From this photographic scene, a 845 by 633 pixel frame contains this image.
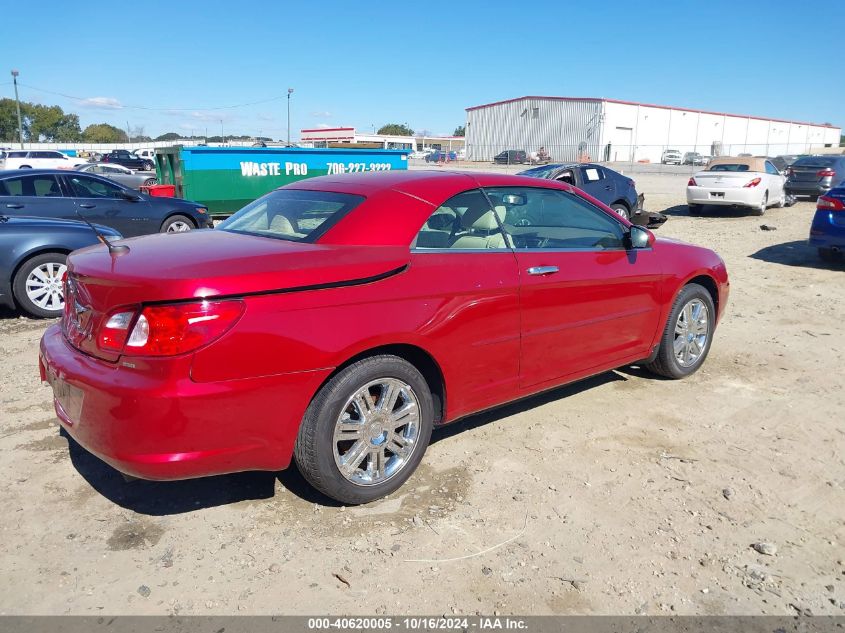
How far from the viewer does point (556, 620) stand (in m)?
2.55

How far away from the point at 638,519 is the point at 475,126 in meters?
73.6

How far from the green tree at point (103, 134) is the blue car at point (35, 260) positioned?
113555 millimetres

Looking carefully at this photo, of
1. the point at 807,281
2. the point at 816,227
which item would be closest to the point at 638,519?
the point at 807,281

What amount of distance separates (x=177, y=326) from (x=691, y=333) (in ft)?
12.8

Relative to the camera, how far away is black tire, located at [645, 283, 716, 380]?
4.88 metres

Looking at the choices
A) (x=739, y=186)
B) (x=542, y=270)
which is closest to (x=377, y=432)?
(x=542, y=270)

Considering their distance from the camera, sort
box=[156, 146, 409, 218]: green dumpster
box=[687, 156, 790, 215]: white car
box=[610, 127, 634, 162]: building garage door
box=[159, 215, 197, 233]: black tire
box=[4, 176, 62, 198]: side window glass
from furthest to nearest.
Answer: box=[610, 127, 634, 162]: building garage door, box=[687, 156, 790, 215]: white car, box=[156, 146, 409, 218]: green dumpster, box=[159, 215, 197, 233]: black tire, box=[4, 176, 62, 198]: side window glass

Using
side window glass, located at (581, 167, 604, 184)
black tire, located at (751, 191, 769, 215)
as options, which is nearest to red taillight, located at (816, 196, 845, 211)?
side window glass, located at (581, 167, 604, 184)

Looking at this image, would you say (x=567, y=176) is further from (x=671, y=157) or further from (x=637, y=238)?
(x=671, y=157)

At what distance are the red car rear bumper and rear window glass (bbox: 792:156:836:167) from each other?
20.5 metres

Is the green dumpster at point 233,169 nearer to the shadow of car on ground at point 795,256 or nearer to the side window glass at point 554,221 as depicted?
the shadow of car on ground at point 795,256

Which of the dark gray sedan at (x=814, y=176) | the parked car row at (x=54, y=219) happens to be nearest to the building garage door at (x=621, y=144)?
the dark gray sedan at (x=814, y=176)

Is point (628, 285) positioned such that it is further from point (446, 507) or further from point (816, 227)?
point (816, 227)

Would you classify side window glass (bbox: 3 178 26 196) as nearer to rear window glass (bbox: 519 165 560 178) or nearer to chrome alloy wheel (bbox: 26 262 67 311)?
chrome alloy wheel (bbox: 26 262 67 311)
